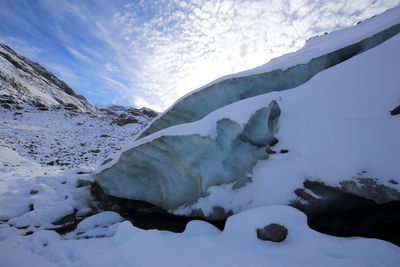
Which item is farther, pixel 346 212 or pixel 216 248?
pixel 346 212

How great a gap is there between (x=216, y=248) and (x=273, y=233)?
0.84 metres

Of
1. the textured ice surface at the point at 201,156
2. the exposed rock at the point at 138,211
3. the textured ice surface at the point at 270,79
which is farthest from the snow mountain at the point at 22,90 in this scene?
the textured ice surface at the point at 201,156

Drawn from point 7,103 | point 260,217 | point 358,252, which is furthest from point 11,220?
point 7,103

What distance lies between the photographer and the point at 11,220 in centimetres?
474

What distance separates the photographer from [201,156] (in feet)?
16.7

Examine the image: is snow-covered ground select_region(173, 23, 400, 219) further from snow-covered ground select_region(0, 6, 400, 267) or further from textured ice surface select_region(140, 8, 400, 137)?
textured ice surface select_region(140, 8, 400, 137)

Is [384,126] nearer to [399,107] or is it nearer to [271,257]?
[399,107]

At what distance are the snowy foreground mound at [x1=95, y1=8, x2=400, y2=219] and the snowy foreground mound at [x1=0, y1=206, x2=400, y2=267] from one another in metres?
0.84

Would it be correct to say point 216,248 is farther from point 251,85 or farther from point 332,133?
point 251,85

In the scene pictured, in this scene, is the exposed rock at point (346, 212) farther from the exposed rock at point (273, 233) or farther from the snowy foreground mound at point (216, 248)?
the exposed rock at point (273, 233)

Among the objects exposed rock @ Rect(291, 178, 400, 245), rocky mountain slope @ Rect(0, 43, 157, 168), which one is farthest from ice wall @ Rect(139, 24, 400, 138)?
rocky mountain slope @ Rect(0, 43, 157, 168)

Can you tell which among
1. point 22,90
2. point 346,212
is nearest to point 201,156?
point 346,212

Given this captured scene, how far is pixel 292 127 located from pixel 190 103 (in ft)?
12.7

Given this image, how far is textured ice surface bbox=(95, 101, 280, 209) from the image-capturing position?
4734mm
